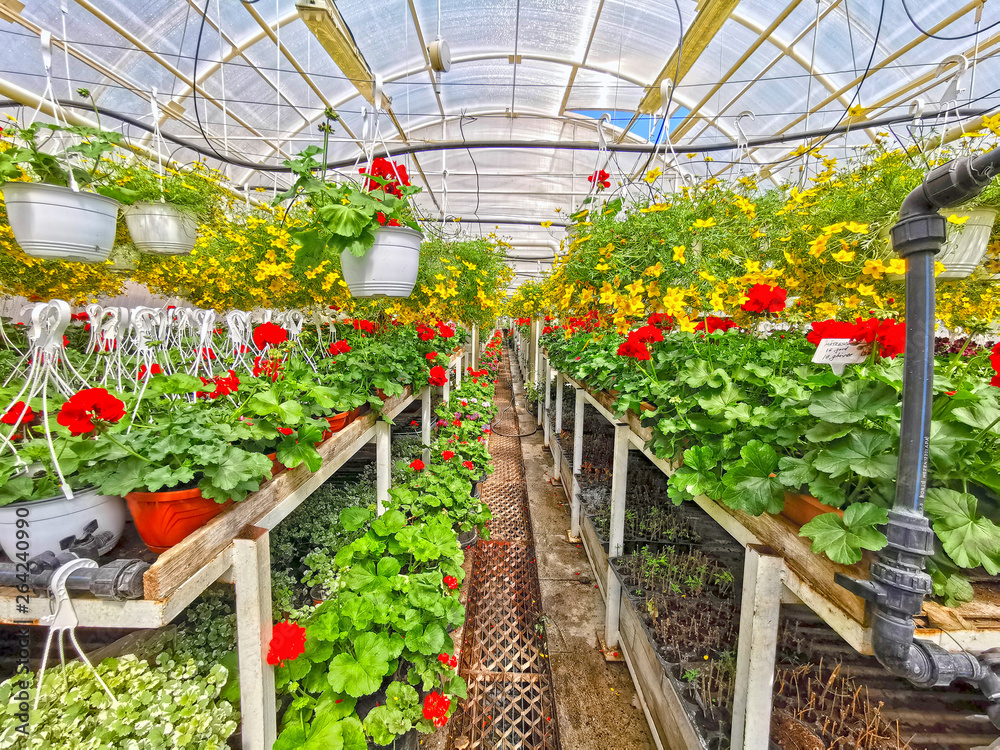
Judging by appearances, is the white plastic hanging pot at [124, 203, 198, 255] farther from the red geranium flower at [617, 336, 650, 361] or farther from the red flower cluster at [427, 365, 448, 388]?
the red geranium flower at [617, 336, 650, 361]

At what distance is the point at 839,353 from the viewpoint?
87 centimetres

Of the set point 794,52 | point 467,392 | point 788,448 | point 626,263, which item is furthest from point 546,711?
point 794,52

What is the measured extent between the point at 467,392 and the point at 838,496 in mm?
4216

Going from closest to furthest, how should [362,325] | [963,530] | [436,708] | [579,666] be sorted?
[963,530], [436,708], [579,666], [362,325]

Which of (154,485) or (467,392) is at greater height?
(154,485)

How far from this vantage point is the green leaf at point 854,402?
2.61ft

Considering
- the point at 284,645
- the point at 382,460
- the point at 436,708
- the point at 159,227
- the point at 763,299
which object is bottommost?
the point at 436,708

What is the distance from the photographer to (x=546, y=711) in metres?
1.80

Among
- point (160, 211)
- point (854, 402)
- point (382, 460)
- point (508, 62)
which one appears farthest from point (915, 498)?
point (508, 62)

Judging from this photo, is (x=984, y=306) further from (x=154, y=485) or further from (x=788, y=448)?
(x=154, y=485)

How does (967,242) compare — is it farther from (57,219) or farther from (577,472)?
(57,219)

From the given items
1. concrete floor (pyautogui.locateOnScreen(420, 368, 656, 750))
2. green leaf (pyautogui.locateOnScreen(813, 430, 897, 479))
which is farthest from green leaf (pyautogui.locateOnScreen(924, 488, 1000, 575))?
concrete floor (pyautogui.locateOnScreen(420, 368, 656, 750))

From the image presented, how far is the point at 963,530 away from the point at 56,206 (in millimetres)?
2293

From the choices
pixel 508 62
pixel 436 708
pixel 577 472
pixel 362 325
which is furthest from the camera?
pixel 508 62
